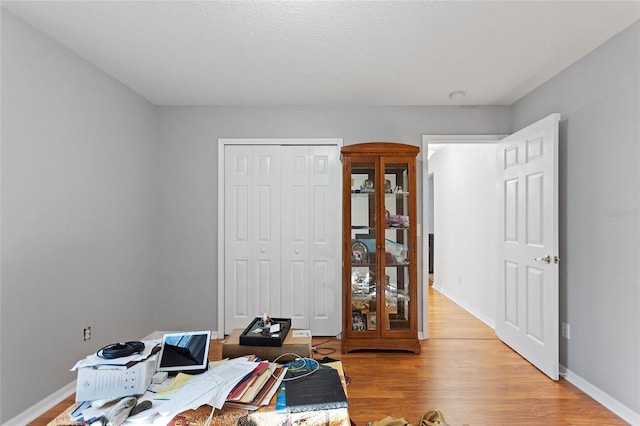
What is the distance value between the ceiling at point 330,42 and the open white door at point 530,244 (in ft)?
2.09

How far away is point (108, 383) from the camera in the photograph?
131 centimetres

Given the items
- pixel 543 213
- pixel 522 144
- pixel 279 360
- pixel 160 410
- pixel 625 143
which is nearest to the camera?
pixel 160 410

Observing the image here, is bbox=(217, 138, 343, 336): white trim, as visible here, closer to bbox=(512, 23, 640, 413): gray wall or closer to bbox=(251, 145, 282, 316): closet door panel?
bbox=(251, 145, 282, 316): closet door panel

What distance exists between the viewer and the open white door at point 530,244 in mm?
2703

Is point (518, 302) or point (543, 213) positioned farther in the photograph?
point (518, 302)

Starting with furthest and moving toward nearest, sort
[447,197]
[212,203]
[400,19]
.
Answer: [447,197] → [212,203] → [400,19]

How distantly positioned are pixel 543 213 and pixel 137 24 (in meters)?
3.28

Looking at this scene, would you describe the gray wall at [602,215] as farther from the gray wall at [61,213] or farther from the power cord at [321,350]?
the gray wall at [61,213]

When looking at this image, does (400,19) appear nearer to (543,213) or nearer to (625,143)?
(625,143)

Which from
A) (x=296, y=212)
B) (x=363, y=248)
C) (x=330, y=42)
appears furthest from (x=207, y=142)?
(x=363, y=248)

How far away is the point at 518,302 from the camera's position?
10.5 feet

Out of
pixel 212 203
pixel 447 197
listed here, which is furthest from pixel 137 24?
pixel 447 197

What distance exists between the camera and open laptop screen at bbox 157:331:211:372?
1517mm

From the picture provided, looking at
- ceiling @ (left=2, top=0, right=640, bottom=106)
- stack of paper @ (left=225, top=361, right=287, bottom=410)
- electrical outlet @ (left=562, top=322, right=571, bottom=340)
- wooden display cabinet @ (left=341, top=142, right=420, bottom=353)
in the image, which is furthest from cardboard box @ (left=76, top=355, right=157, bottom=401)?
electrical outlet @ (left=562, top=322, right=571, bottom=340)
